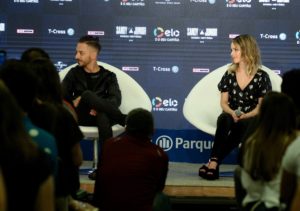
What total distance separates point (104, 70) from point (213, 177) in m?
1.43

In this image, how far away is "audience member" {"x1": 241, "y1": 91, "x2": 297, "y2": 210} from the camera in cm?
296

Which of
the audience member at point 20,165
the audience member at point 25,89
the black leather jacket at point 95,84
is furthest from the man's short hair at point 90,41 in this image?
the audience member at point 20,165

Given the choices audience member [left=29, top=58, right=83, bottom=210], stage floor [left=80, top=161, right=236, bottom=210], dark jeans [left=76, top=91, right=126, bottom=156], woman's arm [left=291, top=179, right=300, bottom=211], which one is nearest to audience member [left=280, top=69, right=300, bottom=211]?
woman's arm [left=291, top=179, right=300, bottom=211]

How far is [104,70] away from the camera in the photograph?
5840 millimetres

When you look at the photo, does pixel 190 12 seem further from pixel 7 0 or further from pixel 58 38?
pixel 7 0

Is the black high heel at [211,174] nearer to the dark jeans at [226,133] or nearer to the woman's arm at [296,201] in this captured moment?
the dark jeans at [226,133]

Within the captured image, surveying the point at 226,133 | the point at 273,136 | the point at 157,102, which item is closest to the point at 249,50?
the point at 226,133

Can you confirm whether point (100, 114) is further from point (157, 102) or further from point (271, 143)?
point (271, 143)

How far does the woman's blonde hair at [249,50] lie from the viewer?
5.55 m

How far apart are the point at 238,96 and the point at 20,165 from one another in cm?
378

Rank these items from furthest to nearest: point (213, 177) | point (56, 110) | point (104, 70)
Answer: point (104, 70) < point (213, 177) < point (56, 110)

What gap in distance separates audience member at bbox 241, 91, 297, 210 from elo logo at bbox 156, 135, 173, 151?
3373mm

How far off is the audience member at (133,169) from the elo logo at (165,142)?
8.72 ft

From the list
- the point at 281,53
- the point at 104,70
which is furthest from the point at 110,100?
the point at 281,53
